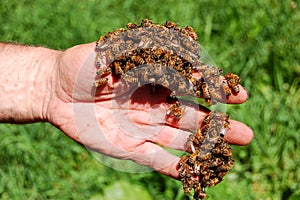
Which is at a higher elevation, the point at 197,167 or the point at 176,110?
the point at 176,110

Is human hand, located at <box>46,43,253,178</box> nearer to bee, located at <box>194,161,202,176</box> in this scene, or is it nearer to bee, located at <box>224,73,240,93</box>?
bee, located at <box>224,73,240,93</box>

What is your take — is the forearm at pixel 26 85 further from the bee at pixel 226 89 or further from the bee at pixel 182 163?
the bee at pixel 226 89

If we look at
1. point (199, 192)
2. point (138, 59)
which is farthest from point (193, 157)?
point (138, 59)

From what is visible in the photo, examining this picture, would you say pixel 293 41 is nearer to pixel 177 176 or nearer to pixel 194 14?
pixel 194 14

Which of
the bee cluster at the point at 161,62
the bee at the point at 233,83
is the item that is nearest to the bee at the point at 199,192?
the bee cluster at the point at 161,62

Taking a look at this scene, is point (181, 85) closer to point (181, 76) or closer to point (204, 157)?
point (181, 76)

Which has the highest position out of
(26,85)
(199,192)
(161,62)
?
(161,62)

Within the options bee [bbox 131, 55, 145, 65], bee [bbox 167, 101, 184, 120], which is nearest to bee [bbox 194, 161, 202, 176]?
bee [bbox 167, 101, 184, 120]

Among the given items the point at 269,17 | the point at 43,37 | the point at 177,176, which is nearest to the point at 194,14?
the point at 269,17
